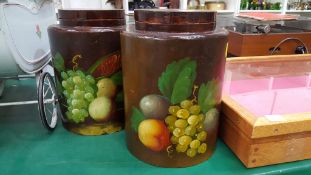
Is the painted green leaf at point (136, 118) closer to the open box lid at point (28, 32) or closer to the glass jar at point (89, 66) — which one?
the glass jar at point (89, 66)

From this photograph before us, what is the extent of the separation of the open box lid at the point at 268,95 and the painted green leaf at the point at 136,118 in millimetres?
184

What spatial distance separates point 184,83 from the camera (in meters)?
0.41

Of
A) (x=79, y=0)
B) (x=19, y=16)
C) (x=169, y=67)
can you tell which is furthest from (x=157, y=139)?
(x=79, y=0)

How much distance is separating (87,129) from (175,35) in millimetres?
308

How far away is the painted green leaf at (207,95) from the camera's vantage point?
43cm

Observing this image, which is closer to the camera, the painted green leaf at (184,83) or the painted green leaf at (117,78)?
the painted green leaf at (184,83)

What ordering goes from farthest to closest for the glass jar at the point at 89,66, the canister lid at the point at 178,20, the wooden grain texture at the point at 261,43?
the wooden grain texture at the point at 261,43, the glass jar at the point at 89,66, the canister lid at the point at 178,20

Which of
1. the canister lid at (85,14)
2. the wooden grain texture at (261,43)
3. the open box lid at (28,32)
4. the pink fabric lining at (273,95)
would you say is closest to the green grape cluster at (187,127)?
the pink fabric lining at (273,95)

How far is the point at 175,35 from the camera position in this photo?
0.40 meters

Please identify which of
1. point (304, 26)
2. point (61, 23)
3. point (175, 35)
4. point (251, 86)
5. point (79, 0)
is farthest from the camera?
point (79, 0)

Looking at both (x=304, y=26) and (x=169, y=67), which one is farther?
(x=304, y=26)

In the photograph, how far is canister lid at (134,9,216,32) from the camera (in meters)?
0.40

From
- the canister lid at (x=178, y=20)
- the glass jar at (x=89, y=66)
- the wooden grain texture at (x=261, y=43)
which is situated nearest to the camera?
the canister lid at (x=178, y=20)

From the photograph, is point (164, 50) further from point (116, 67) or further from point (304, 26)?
point (304, 26)
